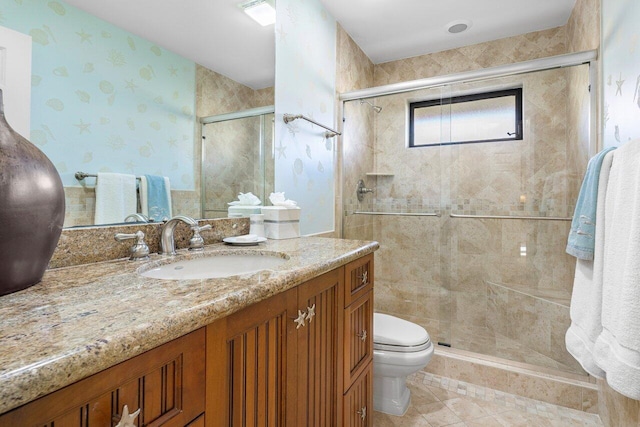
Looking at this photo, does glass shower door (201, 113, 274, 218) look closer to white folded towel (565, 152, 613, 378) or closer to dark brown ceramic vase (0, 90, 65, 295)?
dark brown ceramic vase (0, 90, 65, 295)

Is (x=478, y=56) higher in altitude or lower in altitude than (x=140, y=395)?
higher

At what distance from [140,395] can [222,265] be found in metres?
0.72

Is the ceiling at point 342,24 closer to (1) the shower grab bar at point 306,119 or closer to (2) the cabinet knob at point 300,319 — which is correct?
(1) the shower grab bar at point 306,119

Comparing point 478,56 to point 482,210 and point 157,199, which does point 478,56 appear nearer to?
point 482,210

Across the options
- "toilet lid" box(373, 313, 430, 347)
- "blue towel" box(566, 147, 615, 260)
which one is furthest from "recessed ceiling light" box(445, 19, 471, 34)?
"toilet lid" box(373, 313, 430, 347)

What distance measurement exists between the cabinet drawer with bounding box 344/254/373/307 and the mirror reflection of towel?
0.69m

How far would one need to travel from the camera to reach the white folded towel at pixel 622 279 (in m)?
0.88

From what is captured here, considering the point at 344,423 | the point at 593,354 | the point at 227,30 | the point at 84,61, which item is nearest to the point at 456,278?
the point at 593,354

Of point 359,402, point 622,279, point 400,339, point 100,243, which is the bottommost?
point 359,402

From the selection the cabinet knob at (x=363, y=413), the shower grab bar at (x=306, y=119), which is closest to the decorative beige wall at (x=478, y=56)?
the shower grab bar at (x=306, y=119)

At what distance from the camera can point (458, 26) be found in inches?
94.7

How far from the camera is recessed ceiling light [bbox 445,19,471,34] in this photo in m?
2.35

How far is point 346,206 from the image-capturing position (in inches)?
99.7

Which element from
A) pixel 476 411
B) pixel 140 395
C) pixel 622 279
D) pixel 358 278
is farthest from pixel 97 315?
pixel 476 411
